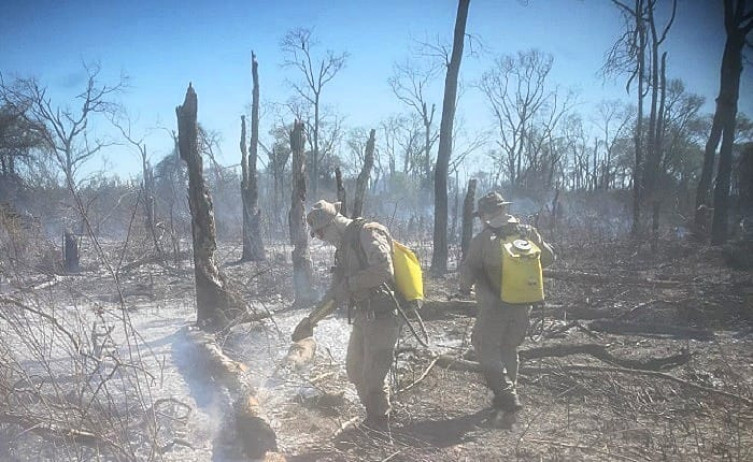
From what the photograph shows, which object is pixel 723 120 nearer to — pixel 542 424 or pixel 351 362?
pixel 542 424

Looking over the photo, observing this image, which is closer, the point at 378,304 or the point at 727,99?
the point at 378,304

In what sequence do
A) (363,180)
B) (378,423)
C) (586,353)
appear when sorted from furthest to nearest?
(363,180), (586,353), (378,423)

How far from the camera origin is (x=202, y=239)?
20.0 ft

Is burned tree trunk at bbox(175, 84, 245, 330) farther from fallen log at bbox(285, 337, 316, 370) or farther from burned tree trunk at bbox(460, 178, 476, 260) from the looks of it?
burned tree trunk at bbox(460, 178, 476, 260)

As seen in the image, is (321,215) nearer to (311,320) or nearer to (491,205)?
(311,320)

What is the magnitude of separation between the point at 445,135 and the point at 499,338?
27.1 ft

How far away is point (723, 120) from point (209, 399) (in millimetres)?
13998

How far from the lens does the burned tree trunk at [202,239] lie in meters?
6.05

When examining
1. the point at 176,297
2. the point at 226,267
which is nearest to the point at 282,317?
the point at 176,297

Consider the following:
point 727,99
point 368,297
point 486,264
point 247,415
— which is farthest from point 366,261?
point 727,99

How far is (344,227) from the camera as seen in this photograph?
3596 mm

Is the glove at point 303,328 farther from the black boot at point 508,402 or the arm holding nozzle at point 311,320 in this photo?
the black boot at point 508,402

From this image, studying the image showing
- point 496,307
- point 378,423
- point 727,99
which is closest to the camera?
point 378,423

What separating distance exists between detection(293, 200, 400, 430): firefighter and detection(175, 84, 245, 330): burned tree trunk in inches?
117
